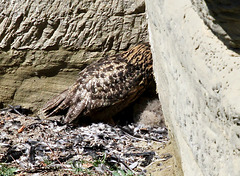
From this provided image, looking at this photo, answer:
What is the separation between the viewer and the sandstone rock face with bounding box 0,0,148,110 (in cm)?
510

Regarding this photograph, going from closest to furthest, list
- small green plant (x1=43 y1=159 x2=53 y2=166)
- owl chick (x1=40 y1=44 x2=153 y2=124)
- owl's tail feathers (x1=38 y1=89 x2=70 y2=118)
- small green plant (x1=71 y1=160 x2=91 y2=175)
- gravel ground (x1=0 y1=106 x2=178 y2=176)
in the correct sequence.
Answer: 1. small green plant (x1=71 y1=160 x2=91 y2=175)
2. gravel ground (x1=0 y1=106 x2=178 y2=176)
3. small green plant (x1=43 y1=159 x2=53 y2=166)
4. owl chick (x1=40 y1=44 x2=153 y2=124)
5. owl's tail feathers (x1=38 y1=89 x2=70 y2=118)

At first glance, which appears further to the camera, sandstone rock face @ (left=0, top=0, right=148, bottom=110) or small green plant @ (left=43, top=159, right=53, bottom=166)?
sandstone rock face @ (left=0, top=0, right=148, bottom=110)

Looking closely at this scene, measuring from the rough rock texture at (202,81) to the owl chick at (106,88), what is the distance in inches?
84.8

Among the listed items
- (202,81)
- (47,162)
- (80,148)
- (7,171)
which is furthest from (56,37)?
(202,81)

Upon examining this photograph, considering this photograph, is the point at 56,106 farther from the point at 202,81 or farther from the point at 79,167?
the point at 202,81

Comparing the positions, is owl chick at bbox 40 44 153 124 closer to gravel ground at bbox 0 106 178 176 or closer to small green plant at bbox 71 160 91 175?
gravel ground at bbox 0 106 178 176

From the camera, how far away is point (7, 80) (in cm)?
554

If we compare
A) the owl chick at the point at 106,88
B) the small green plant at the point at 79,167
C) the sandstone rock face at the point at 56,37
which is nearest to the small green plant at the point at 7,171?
the small green plant at the point at 79,167

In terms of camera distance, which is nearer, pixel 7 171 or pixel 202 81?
pixel 202 81

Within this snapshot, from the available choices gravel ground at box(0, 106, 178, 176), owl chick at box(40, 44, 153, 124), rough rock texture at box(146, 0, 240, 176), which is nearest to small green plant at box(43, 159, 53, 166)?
gravel ground at box(0, 106, 178, 176)

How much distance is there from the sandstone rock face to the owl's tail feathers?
0.83 feet

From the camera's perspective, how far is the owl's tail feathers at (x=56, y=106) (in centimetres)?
520

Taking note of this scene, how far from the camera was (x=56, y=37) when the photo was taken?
5.21 m

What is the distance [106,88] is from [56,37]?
0.85 metres
